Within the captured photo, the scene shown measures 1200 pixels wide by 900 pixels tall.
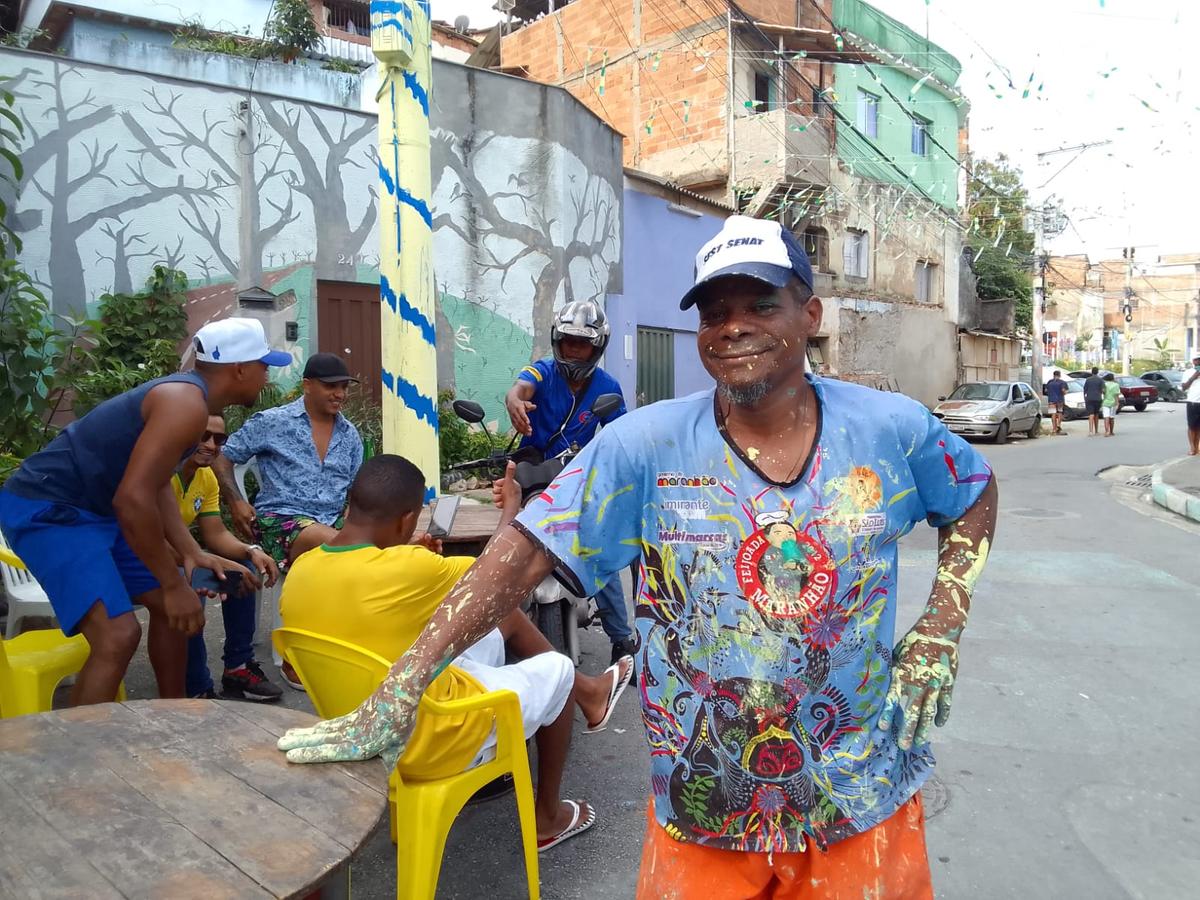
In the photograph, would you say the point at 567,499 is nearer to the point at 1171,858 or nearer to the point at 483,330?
the point at 1171,858

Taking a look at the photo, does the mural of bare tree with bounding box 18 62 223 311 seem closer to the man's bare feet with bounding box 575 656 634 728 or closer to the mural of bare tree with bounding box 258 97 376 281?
the mural of bare tree with bounding box 258 97 376 281

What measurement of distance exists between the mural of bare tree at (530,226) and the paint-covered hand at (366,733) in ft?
29.8

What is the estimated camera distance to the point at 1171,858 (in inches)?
113

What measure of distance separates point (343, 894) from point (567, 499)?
1.11 metres

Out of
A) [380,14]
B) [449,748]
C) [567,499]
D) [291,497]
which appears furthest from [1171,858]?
[380,14]

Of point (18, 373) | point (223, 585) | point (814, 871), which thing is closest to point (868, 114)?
point (18, 373)

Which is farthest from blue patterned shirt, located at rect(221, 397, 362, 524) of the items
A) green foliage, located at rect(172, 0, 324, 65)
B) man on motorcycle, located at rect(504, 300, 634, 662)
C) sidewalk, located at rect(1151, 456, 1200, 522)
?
green foliage, located at rect(172, 0, 324, 65)

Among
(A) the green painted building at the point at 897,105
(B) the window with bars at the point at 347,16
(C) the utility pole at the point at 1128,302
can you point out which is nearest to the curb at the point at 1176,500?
(A) the green painted building at the point at 897,105

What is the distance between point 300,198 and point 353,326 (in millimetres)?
1403

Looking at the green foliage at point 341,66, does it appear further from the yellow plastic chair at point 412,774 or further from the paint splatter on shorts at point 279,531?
A: the yellow plastic chair at point 412,774

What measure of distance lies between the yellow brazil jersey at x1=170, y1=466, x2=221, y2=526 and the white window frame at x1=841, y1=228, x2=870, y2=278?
19466mm

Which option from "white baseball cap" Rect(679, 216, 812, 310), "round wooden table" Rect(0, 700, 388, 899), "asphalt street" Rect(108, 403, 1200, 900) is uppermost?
"white baseball cap" Rect(679, 216, 812, 310)

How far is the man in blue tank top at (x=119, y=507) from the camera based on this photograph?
2.77m

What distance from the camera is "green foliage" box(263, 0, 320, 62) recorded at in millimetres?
14094
